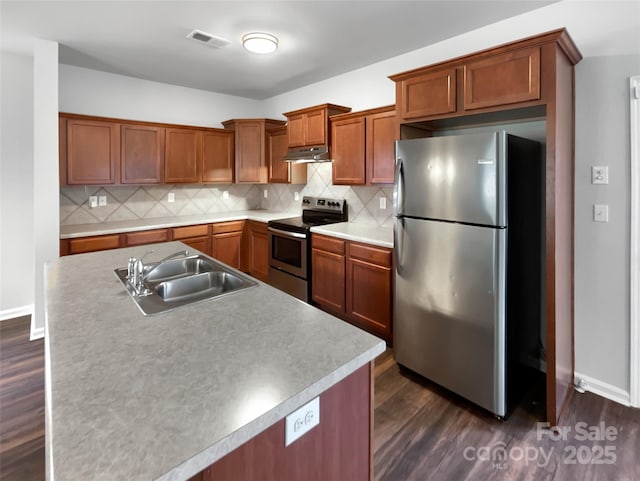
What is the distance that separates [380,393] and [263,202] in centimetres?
369

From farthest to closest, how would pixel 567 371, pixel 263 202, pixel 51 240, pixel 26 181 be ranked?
pixel 263 202 → pixel 26 181 → pixel 51 240 → pixel 567 371

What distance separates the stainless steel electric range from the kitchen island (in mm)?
2176

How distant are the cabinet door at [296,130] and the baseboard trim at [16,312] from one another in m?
3.34

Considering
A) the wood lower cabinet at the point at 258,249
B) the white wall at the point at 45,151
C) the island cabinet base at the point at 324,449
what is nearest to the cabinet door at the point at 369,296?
the wood lower cabinet at the point at 258,249

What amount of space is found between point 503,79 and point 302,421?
210cm

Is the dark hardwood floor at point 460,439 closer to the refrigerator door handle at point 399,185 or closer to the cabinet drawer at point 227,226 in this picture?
the refrigerator door handle at point 399,185

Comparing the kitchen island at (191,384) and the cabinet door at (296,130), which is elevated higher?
the cabinet door at (296,130)

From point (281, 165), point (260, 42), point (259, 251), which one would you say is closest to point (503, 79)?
point (260, 42)

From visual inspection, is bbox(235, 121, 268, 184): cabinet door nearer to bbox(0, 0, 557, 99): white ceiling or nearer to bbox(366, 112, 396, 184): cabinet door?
bbox(0, 0, 557, 99): white ceiling

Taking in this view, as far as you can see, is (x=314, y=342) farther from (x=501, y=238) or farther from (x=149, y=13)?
(x=149, y=13)

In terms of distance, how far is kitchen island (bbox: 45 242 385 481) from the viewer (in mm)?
677

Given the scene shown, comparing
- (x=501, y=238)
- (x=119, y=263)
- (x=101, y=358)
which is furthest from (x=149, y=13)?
(x=501, y=238)

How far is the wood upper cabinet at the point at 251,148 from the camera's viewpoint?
4602 millimetres

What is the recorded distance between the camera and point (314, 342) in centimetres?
112
